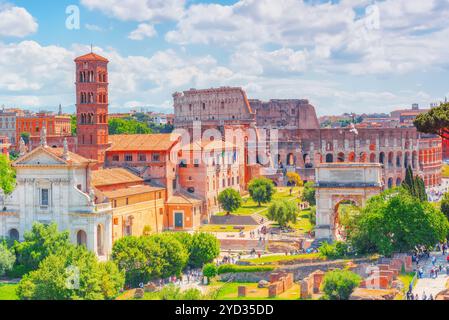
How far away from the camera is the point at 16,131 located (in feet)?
355

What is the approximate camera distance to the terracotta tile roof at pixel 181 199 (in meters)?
55.7

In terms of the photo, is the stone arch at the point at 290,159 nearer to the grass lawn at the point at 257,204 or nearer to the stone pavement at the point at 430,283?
the grass lawn at the point at 257,204

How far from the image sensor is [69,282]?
3312 centimetres

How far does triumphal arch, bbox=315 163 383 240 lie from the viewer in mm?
47438

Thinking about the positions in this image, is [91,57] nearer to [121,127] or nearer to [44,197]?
[44,197]

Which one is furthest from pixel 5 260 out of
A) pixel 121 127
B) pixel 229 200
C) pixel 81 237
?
pixel 121 127

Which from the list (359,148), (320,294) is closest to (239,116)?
(359,148)

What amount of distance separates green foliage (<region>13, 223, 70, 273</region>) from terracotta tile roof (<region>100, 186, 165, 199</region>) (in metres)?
5.68

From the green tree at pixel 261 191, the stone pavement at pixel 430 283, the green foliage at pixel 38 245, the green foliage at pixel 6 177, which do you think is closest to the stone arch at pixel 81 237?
the green foliage at pixel 38 245

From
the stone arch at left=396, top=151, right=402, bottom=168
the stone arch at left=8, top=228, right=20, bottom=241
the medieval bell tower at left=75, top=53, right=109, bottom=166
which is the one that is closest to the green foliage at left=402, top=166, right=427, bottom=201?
the medieval bell tower at left=75, top=53, right=109, bottom=166

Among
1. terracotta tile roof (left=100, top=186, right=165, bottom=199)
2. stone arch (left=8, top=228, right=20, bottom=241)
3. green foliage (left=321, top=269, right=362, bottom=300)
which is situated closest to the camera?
green foliage (left=321, top=269, right=362, bottom=300)

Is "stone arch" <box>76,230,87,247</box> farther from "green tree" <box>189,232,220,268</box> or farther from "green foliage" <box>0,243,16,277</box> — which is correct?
"green tree" <box>189,232,220,268</box>

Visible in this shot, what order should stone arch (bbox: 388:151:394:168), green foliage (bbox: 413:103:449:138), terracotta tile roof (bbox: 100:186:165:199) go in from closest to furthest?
green foliage (bbox: 413:103:449:138)
terracotta tile roof (bbox: 100:186:165:199)
stone arch (bbox: 388:151:394:168)

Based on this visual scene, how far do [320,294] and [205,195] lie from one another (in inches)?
1045
